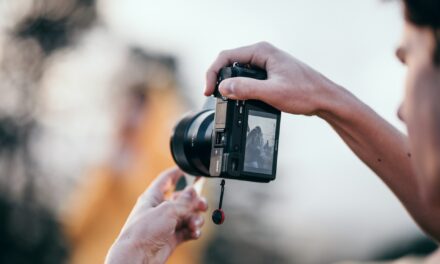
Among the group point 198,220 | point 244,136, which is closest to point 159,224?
point 198,220

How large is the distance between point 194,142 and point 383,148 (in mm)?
512

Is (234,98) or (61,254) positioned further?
(61,254)

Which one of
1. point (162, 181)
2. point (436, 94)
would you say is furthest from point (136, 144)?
point (436, 94)

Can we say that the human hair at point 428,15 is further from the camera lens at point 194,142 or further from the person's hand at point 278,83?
the camera lens at point 194,142

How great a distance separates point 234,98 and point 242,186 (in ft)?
27.0

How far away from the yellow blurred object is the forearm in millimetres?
2190

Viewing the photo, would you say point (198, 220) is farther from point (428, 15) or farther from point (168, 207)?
point (428, 15)

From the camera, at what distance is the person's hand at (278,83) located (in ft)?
6.04

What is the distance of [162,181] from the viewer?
94.3 inches

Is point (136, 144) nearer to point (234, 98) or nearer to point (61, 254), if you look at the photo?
point (234, 98)

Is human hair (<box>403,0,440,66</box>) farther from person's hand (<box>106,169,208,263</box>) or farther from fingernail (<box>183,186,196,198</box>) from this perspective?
fingernail (<box>183,186,196,198</box>)

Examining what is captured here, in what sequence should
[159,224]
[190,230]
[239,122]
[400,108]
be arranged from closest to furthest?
[400,108] → [239,122] → [159,224] → [190,230]

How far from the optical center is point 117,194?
13.7 ft

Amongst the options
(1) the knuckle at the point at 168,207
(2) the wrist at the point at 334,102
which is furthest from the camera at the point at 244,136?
(1) the knuckle at the point at 168,207
